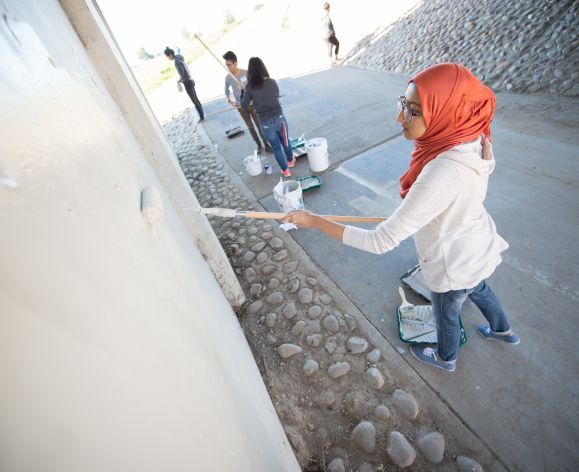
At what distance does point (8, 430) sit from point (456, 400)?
8.21 ft

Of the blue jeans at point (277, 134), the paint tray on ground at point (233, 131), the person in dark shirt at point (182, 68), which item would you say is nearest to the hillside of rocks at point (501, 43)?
the blue jeans at point (277, 134)

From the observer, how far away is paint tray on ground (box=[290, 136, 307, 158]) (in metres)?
5.31

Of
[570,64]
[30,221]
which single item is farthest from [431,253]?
[570,64]

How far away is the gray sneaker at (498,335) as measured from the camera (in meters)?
2.29

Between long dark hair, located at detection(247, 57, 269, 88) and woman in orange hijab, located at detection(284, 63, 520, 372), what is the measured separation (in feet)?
9.94

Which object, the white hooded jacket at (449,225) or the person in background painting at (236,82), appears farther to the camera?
the person in background painting at (236,82)

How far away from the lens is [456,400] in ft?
6.96

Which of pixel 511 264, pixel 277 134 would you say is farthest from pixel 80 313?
pixel 277 134

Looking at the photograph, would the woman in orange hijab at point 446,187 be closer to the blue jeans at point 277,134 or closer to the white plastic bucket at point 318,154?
the white plastic bucket at point 318,154

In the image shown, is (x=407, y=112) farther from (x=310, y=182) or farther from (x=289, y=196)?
(x=310, y=182)

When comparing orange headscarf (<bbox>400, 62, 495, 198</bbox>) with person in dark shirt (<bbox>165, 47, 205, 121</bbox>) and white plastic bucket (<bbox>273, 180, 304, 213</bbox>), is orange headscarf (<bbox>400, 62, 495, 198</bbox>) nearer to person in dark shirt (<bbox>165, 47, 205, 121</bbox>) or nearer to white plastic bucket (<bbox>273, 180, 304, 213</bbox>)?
white plastic bucket (<bbox>273, 180, 304, 213</bbox>)

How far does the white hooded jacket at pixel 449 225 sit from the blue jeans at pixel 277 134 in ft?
10.5

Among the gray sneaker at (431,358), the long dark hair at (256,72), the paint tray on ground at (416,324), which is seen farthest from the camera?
the long dark hair at (256,72)

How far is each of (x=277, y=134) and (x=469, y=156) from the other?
3.55 m
